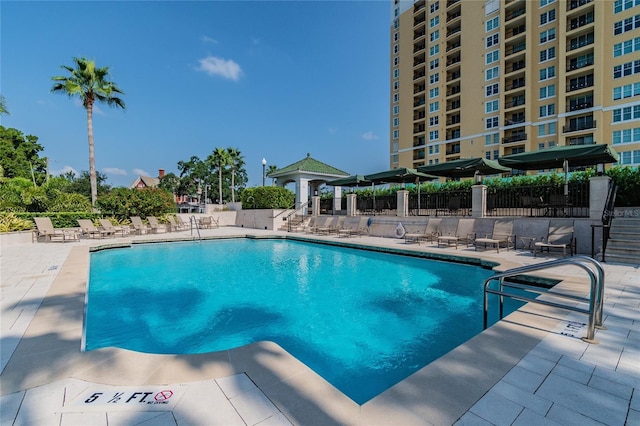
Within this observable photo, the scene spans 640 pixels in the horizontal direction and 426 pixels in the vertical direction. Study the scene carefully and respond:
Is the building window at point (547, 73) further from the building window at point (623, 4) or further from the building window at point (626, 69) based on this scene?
the building window at point (623, 4)

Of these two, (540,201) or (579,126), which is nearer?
(540,201)

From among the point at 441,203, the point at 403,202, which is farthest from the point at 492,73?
the point at 403,202

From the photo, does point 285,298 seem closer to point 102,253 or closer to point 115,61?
point 102,253

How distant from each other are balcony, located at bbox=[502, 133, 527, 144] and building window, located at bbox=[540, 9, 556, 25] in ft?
44.1

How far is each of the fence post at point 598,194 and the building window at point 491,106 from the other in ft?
111

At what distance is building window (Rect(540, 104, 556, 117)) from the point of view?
33347 millimetres

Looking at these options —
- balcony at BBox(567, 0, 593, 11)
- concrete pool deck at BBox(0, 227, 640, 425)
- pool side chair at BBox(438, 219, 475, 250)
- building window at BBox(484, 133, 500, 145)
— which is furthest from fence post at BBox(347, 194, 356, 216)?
balcony at BBox(567, 0, 593, 11)

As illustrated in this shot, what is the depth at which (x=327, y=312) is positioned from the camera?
19.0 feet

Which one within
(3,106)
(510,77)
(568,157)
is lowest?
(568,157)

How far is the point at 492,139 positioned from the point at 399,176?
29.9m

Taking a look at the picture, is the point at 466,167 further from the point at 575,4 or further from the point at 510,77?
the point at 575,4

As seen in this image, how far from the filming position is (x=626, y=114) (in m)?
28.5

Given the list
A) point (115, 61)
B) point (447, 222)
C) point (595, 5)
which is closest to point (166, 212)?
point (115, 61)

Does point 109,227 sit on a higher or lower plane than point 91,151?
lower
